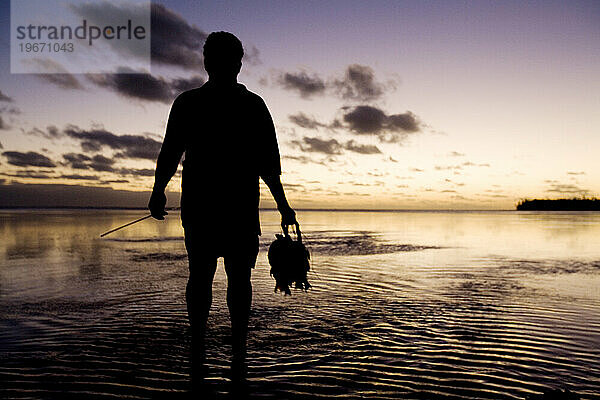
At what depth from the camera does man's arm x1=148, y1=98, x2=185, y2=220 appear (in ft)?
11.8

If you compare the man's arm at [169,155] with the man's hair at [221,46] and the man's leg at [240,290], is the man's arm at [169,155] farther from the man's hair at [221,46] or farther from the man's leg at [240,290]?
the man's leg at [240,290]

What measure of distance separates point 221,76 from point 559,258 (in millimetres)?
13796

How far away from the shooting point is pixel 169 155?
3.64 m

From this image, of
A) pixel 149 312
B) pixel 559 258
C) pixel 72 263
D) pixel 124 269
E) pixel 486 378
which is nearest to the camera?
pixel 486 378

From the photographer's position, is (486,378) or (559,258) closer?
(486,378)

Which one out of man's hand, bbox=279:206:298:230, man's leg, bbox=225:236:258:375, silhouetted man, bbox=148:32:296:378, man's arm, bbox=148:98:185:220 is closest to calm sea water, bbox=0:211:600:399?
man's leg, bbox=225:236:258:375

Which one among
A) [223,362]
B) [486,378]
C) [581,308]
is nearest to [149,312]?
[223,362]

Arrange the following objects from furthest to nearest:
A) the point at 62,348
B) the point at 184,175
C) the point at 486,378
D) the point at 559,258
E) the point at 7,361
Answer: the point at 559,258, the point at 62,348, the point at 7,361, the point at 486,378, the point at 184,175

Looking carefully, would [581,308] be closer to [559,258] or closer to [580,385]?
[580,385]

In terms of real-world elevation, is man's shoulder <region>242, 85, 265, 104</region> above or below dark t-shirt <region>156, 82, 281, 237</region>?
above

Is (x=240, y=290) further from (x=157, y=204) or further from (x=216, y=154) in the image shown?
(x=216, y=154)

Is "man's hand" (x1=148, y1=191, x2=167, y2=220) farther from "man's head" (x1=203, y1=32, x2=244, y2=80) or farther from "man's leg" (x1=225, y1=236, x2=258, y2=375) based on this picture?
"man's head" (x1=203, y1=32, x2=244, y2=80)

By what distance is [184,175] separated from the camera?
3578 millimetres

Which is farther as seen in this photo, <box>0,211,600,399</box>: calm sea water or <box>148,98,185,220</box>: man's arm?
<box>0,211,600,399</box>: calm sea water
